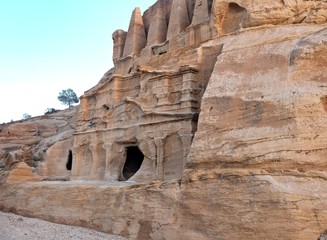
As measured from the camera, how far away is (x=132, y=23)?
32594 mm

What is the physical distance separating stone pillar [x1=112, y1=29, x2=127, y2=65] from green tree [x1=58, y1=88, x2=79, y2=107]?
1403 inches

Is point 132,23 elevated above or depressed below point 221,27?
above

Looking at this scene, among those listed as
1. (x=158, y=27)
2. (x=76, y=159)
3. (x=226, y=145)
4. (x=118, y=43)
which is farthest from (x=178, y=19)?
(x=226, y=145)

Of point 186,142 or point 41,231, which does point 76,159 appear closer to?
point 186,142

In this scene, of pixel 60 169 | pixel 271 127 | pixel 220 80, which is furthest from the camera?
pixel 60 169

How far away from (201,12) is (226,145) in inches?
630

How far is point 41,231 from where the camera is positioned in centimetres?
1163

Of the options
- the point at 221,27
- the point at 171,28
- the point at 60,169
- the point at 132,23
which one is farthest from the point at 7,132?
the point at 221,27

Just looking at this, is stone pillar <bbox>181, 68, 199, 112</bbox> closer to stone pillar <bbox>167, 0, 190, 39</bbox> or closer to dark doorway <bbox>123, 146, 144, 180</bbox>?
dark doorway <bbox>123, 146, 144, 180</bbox>

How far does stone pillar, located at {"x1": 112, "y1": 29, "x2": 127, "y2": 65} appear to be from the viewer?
3328cm

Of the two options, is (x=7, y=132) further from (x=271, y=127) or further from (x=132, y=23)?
(x=271, y=127)

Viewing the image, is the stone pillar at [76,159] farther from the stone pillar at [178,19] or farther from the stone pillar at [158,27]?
the stone pillar at [158,27]

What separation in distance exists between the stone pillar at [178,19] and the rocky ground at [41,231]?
17404 millimetres

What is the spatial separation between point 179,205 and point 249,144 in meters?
2.45
